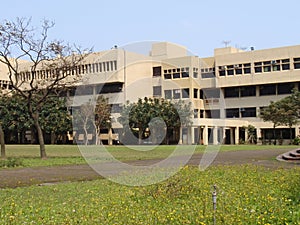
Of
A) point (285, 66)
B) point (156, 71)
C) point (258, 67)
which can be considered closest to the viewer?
point (156, 71)

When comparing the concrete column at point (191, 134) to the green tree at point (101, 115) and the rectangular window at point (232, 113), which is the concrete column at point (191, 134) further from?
the rectangular window at point (232, 113)

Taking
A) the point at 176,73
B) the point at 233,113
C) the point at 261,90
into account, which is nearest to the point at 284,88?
the point at 261,90

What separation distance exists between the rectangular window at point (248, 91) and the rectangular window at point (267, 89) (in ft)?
3.39

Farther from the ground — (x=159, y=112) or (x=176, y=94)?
(x=176, y=94)

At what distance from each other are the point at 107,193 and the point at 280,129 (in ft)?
189

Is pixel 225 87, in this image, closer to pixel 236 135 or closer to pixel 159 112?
pixel 236 135

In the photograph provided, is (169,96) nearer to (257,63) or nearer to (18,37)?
(257,63)

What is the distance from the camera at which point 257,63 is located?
6794 cm

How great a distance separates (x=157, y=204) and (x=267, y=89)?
61397 millimetres

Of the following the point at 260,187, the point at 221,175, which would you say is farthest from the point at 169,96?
the point at 260,187

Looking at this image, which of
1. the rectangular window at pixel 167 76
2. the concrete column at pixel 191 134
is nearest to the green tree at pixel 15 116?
the rectangular window at pixel 167 76

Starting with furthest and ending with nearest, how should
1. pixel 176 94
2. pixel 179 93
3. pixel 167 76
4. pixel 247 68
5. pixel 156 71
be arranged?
pixel 247 68 → pixel 167 76 → pixel 179 93 → pixel 176 94 → pixel 156 71

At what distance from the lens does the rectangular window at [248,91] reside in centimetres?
6950

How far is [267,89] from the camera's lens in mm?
68250
